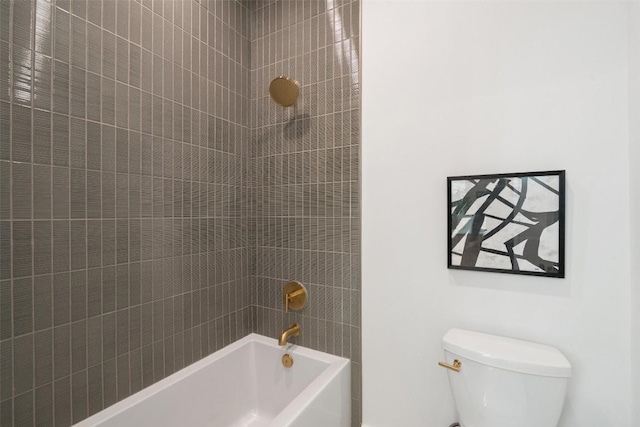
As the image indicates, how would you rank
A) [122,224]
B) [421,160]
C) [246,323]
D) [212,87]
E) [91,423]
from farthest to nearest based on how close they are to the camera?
[246,323] < [212,87] < [421,160] < [122,224] < [91,423]

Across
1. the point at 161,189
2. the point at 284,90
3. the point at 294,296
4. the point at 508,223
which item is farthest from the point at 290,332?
the point at 284,90

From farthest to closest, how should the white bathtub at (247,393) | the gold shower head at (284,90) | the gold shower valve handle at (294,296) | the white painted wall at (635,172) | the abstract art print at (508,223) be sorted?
1. the gold shower valve handle at (294,296)
2. the gold shower head at (284,90)
3. the white bathtub at (247,393)
4. the abstract art print at (508,223)
5. the white painted wall at (635,172)

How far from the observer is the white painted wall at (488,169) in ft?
3.16

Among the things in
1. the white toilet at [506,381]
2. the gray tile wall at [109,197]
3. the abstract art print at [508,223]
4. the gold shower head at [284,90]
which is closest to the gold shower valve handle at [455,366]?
the white toilet at [506,381]

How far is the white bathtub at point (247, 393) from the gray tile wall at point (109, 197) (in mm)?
69

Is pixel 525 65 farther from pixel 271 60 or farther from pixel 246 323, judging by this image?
pixel 246 323

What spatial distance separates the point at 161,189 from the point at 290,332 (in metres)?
0.94

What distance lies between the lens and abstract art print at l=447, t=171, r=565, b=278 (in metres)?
1.02

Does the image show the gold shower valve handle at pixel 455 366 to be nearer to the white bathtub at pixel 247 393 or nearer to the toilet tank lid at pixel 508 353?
the toilet tank lid at pixel 508 353

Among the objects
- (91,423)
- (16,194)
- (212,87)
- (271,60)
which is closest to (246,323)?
(91,423)

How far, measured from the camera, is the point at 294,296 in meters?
1.54

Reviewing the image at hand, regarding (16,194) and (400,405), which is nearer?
(16,194)

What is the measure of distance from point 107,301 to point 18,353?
0.26 metres

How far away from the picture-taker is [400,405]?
1308 mm
